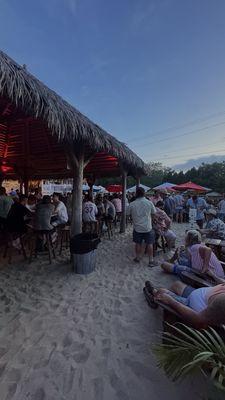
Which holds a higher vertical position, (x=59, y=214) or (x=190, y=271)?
(x=59, y=214)

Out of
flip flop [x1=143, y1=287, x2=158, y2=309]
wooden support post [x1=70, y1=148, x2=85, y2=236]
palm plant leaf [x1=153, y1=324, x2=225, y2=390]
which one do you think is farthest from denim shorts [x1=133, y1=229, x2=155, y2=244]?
palm plant leaf [x1=153, y1=324, x2=225, y2=390]

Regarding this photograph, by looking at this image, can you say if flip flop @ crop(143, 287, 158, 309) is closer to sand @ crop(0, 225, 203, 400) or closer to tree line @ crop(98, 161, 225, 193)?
sand @ crop(0, 225, 203, 400)

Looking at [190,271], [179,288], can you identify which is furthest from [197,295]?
[190,271]

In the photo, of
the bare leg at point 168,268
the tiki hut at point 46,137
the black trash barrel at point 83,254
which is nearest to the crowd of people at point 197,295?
the bare leg at point 168,268

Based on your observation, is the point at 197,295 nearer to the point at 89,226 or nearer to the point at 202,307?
the point at 202,307

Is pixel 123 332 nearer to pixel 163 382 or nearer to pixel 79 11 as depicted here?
pixel 163 382

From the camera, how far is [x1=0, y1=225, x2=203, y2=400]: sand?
204 cm

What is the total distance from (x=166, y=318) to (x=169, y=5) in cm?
860

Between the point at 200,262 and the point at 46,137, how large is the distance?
6.32 meters

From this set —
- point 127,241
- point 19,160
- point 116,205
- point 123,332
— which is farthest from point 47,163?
point 123,332

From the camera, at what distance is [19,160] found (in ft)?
33.3

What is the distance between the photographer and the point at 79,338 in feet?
8.94

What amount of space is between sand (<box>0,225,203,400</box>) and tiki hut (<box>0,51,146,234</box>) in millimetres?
1725

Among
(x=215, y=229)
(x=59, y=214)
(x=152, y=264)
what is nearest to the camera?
(x=152, y=264)
